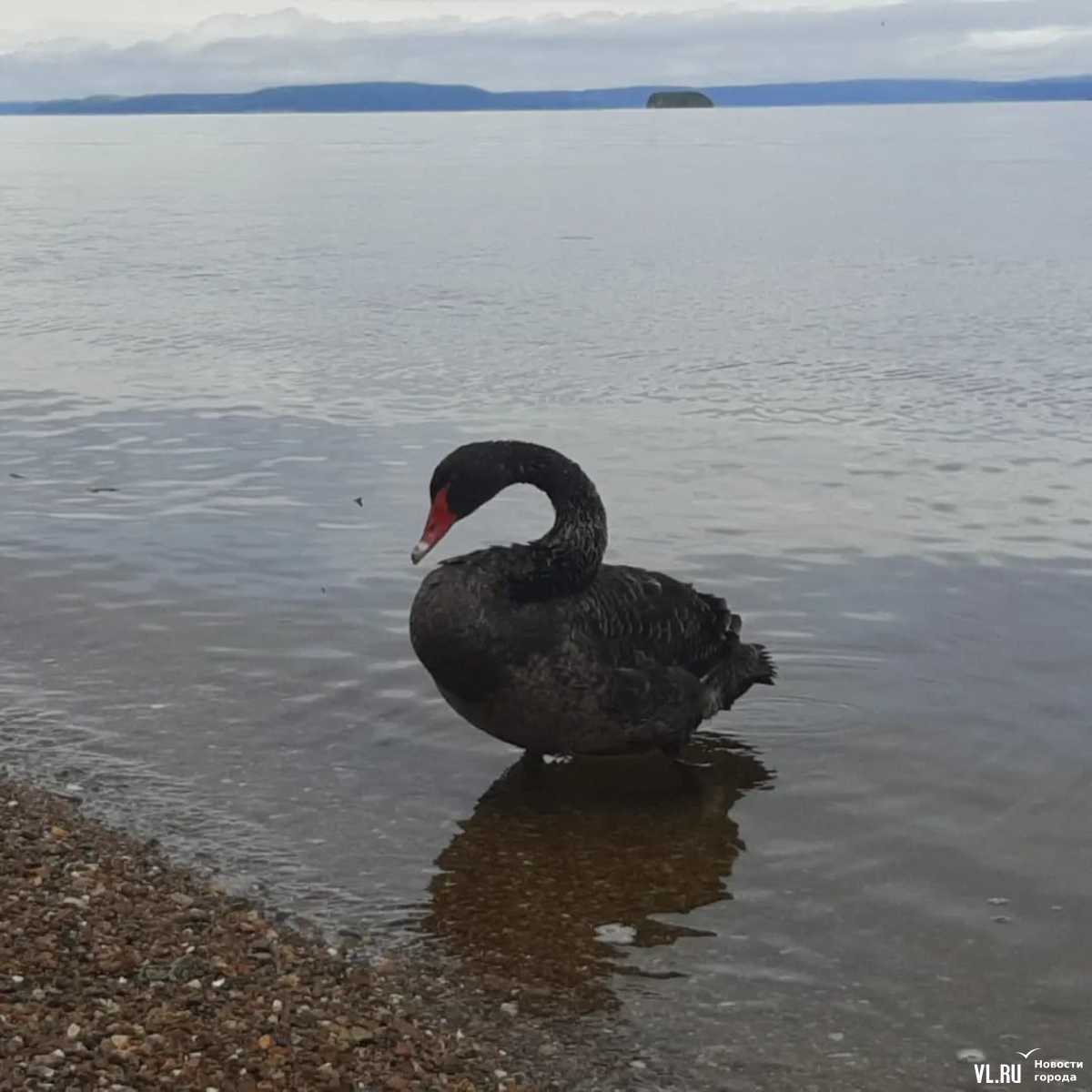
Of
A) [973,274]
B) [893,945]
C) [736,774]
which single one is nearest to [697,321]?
[973,274]

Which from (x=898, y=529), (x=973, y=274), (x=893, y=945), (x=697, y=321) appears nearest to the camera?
(x=893, y=945)

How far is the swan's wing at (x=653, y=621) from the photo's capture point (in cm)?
801

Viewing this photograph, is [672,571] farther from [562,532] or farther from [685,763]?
[562,532]

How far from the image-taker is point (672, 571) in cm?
1198

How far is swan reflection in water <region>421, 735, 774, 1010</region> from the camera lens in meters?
6.62

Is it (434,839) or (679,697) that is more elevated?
(679,697)

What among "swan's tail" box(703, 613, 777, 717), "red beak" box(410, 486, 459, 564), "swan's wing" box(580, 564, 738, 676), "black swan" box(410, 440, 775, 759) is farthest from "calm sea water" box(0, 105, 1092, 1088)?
"red beak" box(410, 486, 459, 564)

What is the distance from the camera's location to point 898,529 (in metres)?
12.8

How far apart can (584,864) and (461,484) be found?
184cm

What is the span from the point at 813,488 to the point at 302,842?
750cm

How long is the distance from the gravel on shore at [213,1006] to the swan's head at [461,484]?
203 cm

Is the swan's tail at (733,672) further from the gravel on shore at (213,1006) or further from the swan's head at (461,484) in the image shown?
the gravel on shore at (213,1006)

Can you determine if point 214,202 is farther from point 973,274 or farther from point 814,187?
point 973,274

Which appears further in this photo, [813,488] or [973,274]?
[973,274]
